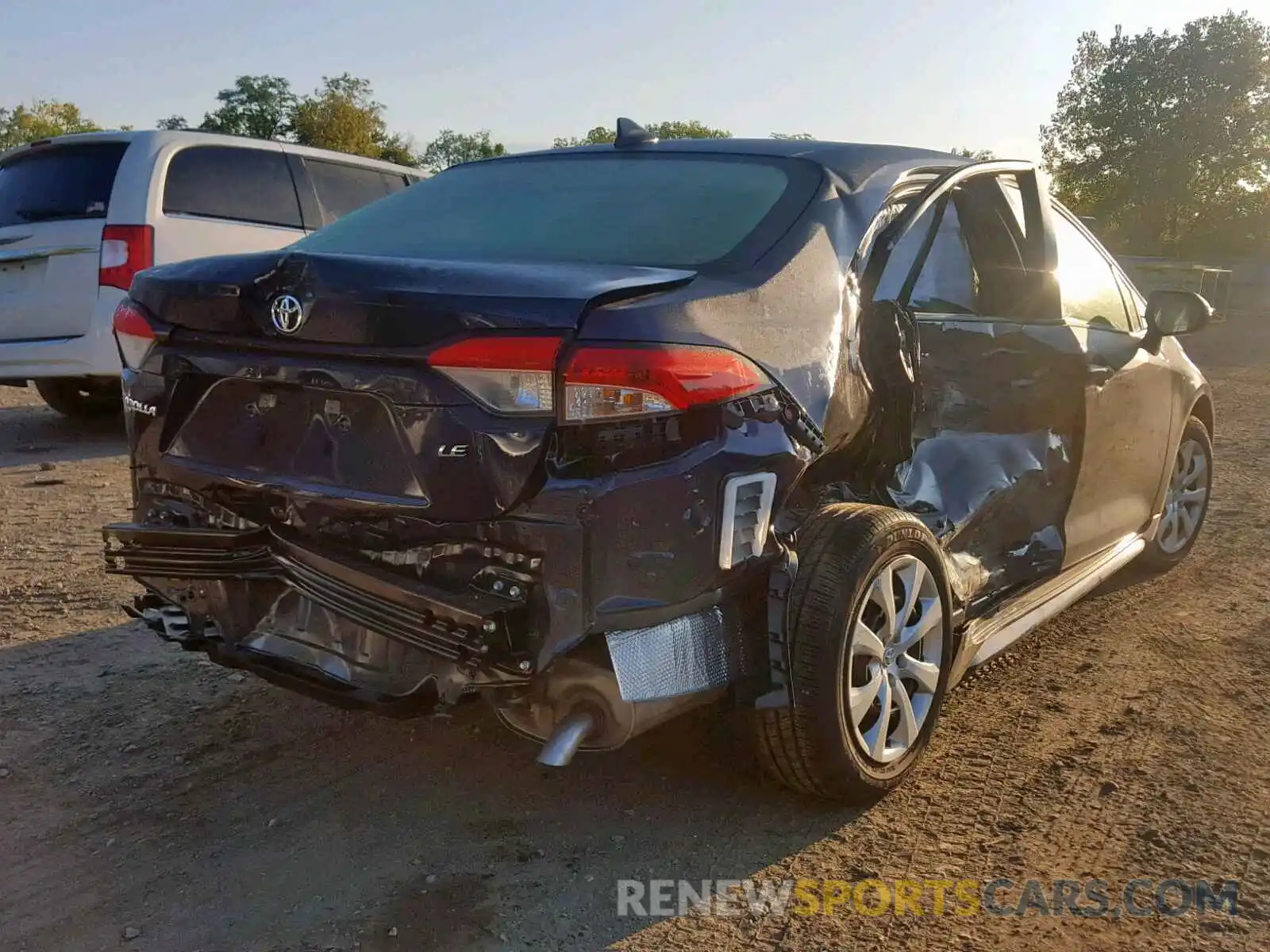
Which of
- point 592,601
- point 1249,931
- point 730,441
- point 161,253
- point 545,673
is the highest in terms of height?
point 161,253

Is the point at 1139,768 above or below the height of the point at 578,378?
below

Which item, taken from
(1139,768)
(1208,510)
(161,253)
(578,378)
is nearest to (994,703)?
(1139,768)

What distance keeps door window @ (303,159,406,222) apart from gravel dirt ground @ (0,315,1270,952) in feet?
17.2

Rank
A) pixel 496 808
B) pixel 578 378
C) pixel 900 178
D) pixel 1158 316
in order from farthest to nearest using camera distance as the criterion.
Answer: pixel 1158 316, pixel 900 178, pixel 496 808, pixel 578 378

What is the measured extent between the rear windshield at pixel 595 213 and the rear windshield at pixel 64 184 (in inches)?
169

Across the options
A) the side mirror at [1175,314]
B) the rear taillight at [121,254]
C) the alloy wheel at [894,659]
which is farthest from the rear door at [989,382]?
the rear taillight at [121,254]

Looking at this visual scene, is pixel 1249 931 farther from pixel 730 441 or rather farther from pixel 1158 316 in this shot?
pixel 1158 316

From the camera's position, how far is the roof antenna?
363 centimetres

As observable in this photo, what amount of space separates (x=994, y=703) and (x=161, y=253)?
568 cm

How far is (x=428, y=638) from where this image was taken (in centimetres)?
240

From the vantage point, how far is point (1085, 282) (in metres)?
4.16

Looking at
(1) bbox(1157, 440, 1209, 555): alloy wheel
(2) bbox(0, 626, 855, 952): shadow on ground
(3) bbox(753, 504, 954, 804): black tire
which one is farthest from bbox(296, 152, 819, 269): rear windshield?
(1) bbox(1157, 440, 1209, 555): alloy wheel

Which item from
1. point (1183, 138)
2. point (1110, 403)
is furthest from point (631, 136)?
point (1183, 138)

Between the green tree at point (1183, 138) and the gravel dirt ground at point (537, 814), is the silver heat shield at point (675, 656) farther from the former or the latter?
the green tree at point (1183, 138)
